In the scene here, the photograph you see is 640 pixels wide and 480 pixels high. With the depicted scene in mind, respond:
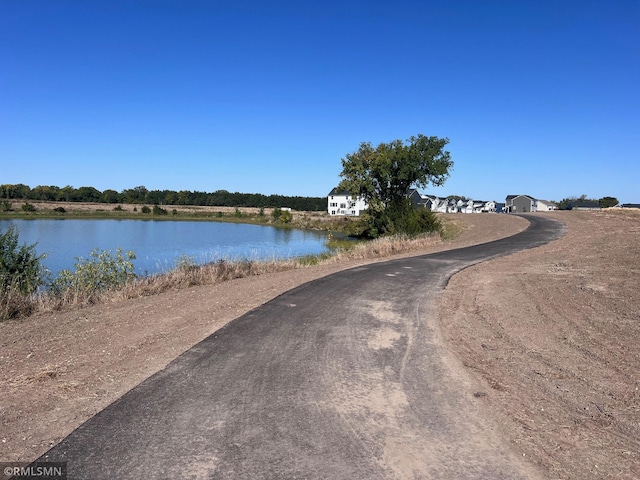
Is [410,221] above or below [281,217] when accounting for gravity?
above

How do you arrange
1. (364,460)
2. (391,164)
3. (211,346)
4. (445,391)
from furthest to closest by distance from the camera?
(391,164)
(211,346)
(445,391)
(364,460)

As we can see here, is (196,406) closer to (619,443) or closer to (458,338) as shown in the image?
(619,443)

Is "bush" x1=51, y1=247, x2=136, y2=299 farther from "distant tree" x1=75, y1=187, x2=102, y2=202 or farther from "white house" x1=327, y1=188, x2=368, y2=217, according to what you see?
"distant tree" x1=75, y1=187, x2=102, y2=202

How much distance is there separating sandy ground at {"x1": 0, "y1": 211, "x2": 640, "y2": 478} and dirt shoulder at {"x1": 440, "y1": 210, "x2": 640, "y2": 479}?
2 centimetres

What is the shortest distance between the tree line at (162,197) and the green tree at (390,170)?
101754 mm

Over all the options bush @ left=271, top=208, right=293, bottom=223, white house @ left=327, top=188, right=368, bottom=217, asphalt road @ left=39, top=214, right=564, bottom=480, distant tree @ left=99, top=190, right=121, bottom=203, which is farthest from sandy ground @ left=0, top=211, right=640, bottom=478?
distant tree @ left=99, top=190, right=121, bottom=203

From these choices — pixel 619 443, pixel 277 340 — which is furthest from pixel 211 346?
pixel 619 443

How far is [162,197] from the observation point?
155 m

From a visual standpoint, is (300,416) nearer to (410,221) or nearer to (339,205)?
(410,221)

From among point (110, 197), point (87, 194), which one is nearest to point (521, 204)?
point (110, 197)

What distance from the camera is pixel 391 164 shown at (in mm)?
41219

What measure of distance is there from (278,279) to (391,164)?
3003 cm

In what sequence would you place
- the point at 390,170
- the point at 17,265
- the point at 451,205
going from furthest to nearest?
the point at 451,205 < the point at 390,170 < the point at 17,265

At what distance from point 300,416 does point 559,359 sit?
400cm
